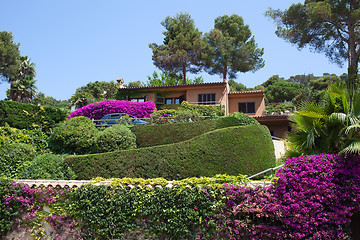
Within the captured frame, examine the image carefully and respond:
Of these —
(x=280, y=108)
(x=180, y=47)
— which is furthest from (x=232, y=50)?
(x=280, y=108)

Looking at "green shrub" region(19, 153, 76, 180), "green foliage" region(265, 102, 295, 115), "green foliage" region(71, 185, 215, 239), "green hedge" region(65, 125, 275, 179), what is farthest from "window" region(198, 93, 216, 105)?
"green foliage" region(71, 185, 215, 239)

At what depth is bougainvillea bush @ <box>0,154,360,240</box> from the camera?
7.81m

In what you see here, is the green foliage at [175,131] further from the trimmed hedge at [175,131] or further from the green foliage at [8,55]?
the green foliage at [8,55]

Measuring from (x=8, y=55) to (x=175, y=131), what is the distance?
30.2 meters

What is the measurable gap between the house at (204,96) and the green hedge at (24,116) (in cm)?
1320

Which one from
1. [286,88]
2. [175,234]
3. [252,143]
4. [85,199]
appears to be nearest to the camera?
[175,234]

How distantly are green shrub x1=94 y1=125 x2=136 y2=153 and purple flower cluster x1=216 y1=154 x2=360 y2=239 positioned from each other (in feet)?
24.9

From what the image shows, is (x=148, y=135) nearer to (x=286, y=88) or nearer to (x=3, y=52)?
(x=3, y=52)

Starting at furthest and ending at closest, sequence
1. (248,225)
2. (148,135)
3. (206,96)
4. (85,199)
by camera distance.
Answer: (206,96), (148,135), (85,199), (248,225)

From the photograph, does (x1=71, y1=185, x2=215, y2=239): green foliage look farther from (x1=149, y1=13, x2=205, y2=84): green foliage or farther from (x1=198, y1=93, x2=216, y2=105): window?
(x1=149, y1=13, x2=205, y2=84): green foliage

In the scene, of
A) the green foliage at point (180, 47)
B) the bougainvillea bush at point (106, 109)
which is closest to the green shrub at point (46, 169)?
the bougainvillea bush at point (106, 109)

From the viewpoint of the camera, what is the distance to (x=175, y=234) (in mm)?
8844

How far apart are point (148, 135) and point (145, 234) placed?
7.33 metres

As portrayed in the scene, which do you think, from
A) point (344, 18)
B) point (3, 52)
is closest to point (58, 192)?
point (344, 18)
